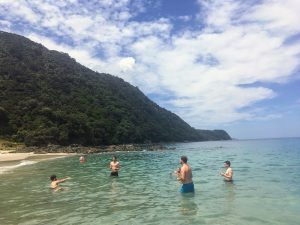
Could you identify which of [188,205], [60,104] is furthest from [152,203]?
[60,104]

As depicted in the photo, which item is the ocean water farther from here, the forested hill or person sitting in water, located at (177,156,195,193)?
the forested hill

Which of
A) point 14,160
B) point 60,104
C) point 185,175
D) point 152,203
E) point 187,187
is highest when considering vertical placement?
point 60,104

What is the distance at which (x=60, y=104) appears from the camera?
4188 inches

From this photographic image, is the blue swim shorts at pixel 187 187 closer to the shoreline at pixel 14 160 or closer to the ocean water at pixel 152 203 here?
the ocean water at pixel 152 203

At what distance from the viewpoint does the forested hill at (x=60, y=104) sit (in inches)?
3546

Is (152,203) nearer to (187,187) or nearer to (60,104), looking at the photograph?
(187,187)

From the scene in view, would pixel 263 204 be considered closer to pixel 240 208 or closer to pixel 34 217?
pixel 240 208

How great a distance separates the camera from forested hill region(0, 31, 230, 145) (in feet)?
295

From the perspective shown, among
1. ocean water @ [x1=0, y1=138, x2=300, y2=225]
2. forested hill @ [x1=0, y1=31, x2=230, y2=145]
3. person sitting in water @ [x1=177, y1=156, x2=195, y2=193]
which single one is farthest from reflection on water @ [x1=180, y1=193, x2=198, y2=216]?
forested hill @ [x1=0, y1=31, x2=230, y2=145]

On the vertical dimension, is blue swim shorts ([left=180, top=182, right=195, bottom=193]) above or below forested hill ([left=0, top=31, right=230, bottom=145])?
below

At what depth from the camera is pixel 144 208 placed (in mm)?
16641

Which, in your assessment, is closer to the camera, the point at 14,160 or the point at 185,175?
the point at 185,175

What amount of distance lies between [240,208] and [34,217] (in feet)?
29.3

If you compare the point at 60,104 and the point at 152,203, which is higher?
the point at 60,104
